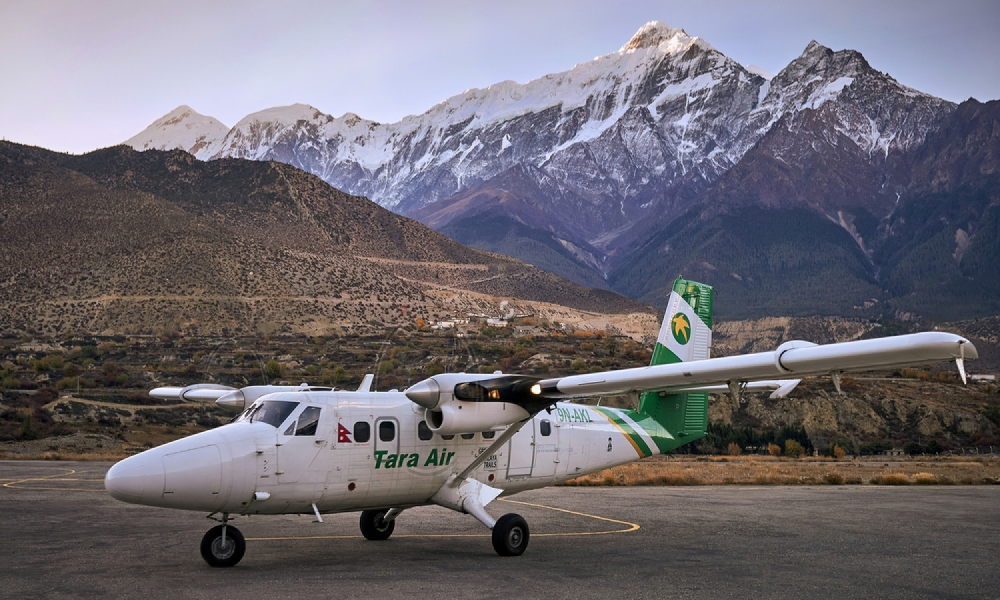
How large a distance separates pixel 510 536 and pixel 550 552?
1002 mm

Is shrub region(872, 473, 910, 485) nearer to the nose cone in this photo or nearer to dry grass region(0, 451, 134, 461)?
the nose cone

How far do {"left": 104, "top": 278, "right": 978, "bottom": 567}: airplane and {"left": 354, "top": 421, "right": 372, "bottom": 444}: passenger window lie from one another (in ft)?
0.06

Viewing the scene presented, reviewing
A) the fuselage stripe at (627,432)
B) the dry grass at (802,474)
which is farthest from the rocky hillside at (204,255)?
the fuselage stripe at (627,432)

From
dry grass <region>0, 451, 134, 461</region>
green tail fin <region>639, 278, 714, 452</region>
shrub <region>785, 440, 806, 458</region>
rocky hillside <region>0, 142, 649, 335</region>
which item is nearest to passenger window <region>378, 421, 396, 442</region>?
green tail fin <region>639, 278, 714, 452</region>

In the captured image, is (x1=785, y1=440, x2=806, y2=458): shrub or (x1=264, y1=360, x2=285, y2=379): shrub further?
(x1=264, y1=360, x2=285, y2=379): shrub

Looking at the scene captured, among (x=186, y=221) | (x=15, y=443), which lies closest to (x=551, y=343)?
(x=186, y=221)

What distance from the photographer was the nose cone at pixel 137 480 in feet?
42.2

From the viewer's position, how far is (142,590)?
1173cm

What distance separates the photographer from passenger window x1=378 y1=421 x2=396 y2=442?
15.6m

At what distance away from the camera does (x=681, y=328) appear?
824 inches

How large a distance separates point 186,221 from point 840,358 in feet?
349

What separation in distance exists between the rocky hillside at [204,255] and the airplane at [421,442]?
7146 cm

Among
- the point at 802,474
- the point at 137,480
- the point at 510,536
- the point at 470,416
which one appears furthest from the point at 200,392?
the point at 802,474

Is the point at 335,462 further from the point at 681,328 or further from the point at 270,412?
the point at 681,328
